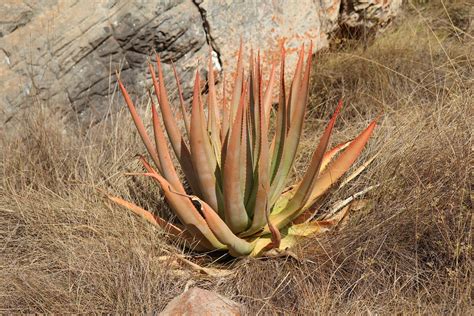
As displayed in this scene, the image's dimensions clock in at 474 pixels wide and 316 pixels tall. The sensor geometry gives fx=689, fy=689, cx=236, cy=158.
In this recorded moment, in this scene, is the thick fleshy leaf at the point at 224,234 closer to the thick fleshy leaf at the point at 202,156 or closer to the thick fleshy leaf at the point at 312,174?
the thick fleshy leaf at the point at 202,156

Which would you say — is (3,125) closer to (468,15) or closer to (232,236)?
(232,236)

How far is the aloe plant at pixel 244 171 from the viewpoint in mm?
2576

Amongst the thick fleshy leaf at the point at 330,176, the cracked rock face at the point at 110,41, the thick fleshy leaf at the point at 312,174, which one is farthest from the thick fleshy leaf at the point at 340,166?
the cracked rock face at the point at 110,41

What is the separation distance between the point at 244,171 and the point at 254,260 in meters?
0.36

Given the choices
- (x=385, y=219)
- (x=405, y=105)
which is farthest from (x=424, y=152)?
(x=405, y=105)

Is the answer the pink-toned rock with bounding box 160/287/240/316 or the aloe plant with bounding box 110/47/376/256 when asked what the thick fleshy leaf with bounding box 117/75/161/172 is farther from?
the pink-toned rock with bounding box 160/287/240/316

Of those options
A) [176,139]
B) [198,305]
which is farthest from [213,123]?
[198,305]

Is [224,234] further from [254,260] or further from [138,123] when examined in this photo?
[138,123]

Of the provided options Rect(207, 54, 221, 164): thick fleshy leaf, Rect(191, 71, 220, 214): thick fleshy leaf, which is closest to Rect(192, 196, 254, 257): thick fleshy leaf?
Rect(191, 71, 220, 214): thick fleshy leaf

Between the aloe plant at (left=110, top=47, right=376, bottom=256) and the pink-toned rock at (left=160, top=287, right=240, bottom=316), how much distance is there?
313mm

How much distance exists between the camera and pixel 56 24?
3473 millimetres

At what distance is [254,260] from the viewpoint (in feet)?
8.89

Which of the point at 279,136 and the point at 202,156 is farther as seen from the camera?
the point at 279,136

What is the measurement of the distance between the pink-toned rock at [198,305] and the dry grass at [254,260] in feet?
0.39
